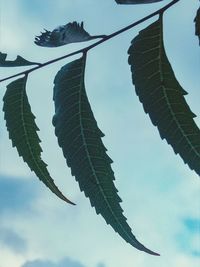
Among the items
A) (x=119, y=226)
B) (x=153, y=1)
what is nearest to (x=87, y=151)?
(x=119, y=226)

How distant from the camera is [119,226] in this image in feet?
4.35

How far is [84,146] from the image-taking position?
1395mm

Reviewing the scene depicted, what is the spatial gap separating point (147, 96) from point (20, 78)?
0.35 m

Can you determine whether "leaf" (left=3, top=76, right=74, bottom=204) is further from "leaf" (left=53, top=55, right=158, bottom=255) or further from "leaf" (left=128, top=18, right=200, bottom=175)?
"leaf" (left=128, top=18, right=200, bottom=175)

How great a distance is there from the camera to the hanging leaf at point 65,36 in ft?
4.39

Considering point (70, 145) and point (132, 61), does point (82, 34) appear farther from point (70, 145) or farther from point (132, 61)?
point (70, 145)

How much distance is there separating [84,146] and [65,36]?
10.3 inches

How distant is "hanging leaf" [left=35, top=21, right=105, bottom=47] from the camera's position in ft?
4.39

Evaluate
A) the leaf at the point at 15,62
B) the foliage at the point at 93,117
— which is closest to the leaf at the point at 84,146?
the foliage at the point at 93,117

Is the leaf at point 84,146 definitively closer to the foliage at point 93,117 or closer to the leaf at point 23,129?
the foliage at point 93,117


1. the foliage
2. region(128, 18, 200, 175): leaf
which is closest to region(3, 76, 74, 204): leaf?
the foliage

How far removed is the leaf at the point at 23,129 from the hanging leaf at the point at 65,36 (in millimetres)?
112

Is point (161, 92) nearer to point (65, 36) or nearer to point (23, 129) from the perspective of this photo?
point (65, 36)

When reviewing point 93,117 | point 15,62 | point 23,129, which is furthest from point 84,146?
point 15,62
